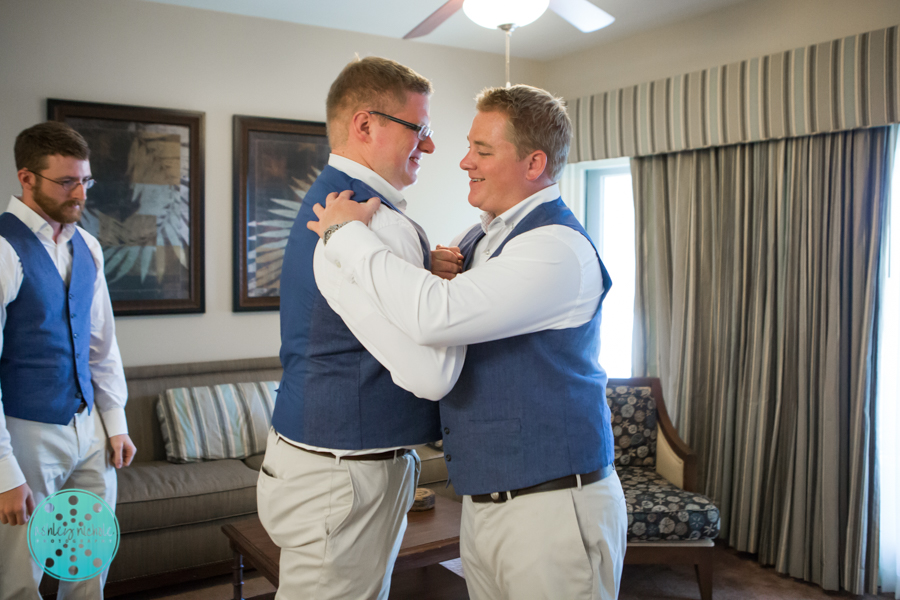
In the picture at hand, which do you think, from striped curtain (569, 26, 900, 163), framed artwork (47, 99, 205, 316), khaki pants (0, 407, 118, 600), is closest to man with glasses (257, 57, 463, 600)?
khaki pants (0, 407, 118, 600)

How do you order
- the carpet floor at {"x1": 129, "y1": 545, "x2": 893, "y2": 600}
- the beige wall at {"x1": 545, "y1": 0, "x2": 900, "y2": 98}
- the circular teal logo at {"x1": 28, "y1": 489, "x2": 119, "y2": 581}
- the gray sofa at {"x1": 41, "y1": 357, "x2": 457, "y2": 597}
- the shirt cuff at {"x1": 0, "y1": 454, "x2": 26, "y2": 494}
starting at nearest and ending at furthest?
the shirt cuff at {"x1": 0, "y1": 454, "x2": 26, "y2": 494}
the circular teal logo at {"x1": 28, "y1": 489, "x2": 119, "y2": 581}
the gray sofa at {"x1": 41, "y1": 357, "x2": 457, "y2": 597}
the carpet floor at {"x1": 129, "y1": 545, "x2": 893, "y2": 600}
the beige wall at {"x1": 545, "y1": 0, "x2": 900, "y2": 98}

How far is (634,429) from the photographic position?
3.55 m

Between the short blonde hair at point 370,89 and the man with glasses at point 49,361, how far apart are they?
1219 millimetres

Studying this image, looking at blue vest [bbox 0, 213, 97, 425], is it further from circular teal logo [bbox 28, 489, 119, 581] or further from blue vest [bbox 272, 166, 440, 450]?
blue vest [bbox 272, 166, 440, 450]

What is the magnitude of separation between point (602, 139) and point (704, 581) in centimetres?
249

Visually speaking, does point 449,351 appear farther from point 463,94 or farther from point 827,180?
point 463,94

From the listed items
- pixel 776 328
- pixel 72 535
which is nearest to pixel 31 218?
pixel 72 535

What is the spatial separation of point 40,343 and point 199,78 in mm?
2207

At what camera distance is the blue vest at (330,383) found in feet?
4.43

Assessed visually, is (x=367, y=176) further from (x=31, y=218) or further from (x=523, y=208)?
(x=31, y=218)

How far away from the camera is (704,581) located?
3029mm

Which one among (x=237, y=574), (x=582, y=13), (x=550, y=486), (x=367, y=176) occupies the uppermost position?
(x=582, y=13)

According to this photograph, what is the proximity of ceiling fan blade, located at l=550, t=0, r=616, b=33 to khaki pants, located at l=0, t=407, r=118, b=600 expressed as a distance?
2201mm

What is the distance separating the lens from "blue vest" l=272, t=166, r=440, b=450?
1.35m
